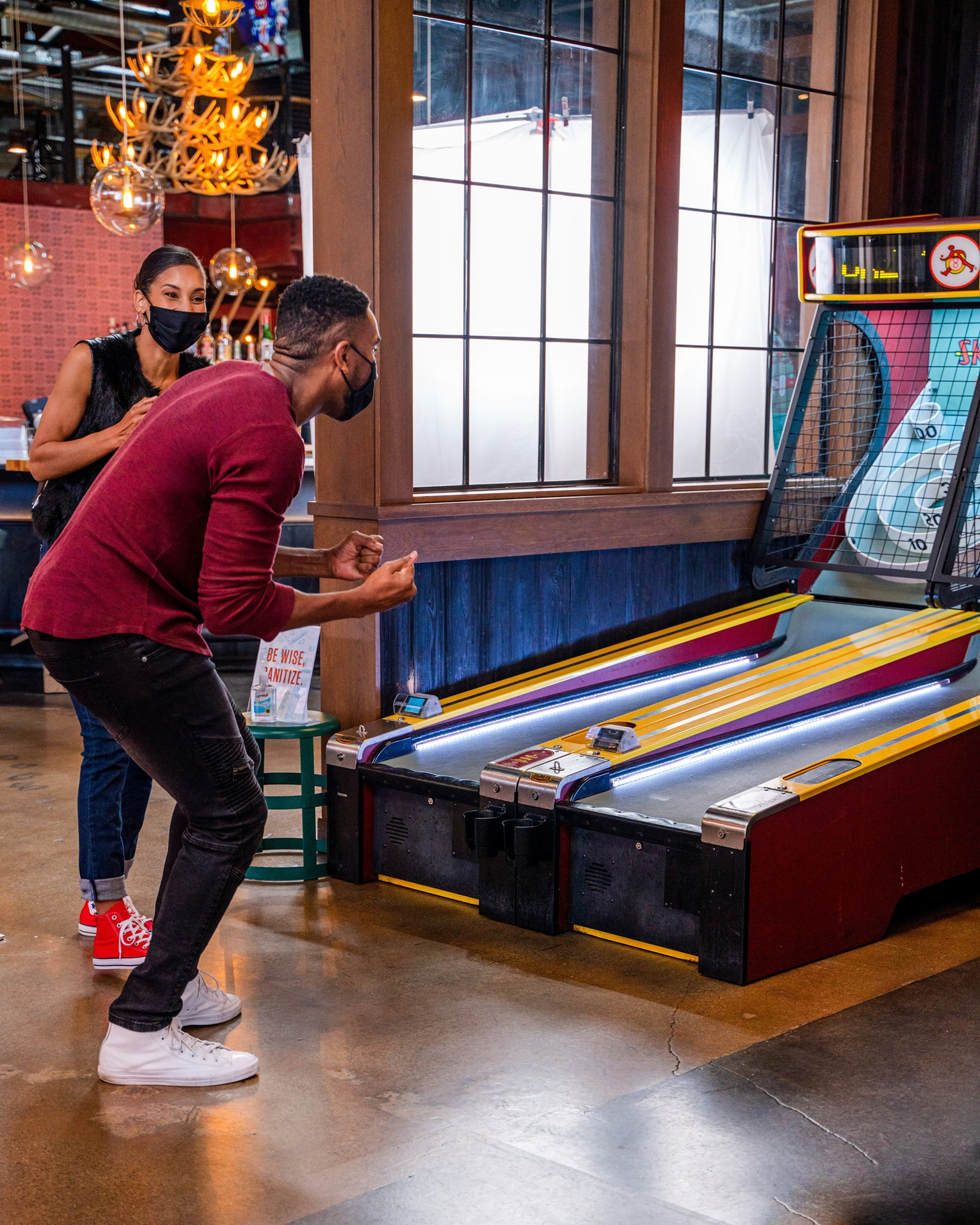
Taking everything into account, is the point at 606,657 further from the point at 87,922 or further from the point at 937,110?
the point at 937,110

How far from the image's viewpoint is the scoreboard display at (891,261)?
4836 mm

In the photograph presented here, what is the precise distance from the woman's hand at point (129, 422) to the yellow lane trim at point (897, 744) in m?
1.73

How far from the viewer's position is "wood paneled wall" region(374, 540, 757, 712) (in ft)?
13.9

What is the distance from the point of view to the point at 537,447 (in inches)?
187

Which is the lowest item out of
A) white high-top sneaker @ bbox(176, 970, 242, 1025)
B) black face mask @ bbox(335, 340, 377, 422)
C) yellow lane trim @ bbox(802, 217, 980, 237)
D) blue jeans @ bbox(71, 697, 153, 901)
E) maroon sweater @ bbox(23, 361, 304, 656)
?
white high-top sneaker @ bbox(176, 970, 242, 1025)

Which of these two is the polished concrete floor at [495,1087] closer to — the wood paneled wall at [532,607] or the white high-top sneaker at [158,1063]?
the white high-top sneaker at [158,1063]

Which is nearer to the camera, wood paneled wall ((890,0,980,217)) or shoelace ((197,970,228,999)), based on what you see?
shoelace ((197,970,228,999))

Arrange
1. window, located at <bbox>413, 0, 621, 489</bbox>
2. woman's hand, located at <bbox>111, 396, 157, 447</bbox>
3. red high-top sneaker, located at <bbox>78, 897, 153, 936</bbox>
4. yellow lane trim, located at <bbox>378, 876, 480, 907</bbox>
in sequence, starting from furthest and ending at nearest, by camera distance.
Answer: window, located at <bbox>413, 0, 621, 489</bbox> < yellow lane trim, located at <bbox>378, 876, 480, 907</bbox> < red high-top sneaker, located at <bbox>78, 897, 153, 936</bbox> < woman's hand, located at <bbox>111, 396, 157, 447</bbox>

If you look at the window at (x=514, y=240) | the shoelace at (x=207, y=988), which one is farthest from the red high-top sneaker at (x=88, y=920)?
the window at (x=514, y=240)

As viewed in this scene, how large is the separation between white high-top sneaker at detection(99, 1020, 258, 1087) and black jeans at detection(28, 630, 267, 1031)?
26mm

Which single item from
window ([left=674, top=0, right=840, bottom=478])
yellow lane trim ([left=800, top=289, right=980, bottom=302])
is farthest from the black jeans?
yellow lane trim ([left=800, top=289, right=980, bottom=302])

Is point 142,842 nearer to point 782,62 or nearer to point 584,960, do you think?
point 584,960

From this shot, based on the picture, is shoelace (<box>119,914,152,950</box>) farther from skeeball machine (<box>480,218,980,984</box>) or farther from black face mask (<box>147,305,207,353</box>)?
black face mask (<box>147,305,207,353</box>)

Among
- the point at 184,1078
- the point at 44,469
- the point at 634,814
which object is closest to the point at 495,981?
the point at 634,814
